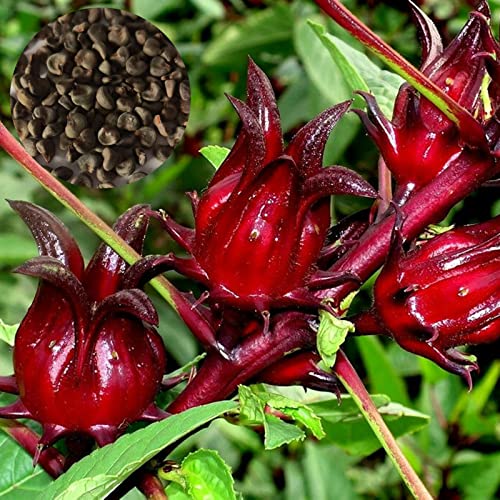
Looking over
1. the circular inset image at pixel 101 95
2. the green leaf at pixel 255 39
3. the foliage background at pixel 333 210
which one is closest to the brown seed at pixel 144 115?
the circular inset image at pixel 101 95

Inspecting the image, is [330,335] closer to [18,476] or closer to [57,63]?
[57,63]

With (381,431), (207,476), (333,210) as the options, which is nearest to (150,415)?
(207,476)

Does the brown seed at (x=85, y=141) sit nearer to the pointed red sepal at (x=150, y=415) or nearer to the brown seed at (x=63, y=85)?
the brown seed at (x=63, y=85)

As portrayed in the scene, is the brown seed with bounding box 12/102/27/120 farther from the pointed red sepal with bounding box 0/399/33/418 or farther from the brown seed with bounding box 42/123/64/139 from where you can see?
the pointed red sepal with bounding box 0/399/33/418

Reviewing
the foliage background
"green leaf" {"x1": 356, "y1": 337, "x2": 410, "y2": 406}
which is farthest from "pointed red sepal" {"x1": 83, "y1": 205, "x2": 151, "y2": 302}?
"green leaf" {"x1": 356, "y1": 337, "x2": 410, "y2": 406}

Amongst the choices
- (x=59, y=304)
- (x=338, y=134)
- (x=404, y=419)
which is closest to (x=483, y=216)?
(x=338, y=134)

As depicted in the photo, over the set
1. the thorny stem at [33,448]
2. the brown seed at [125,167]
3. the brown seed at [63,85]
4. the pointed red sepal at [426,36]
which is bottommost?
the thorny stem at [33,448]

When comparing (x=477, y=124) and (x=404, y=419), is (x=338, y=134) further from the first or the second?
(x=477, y=124)
